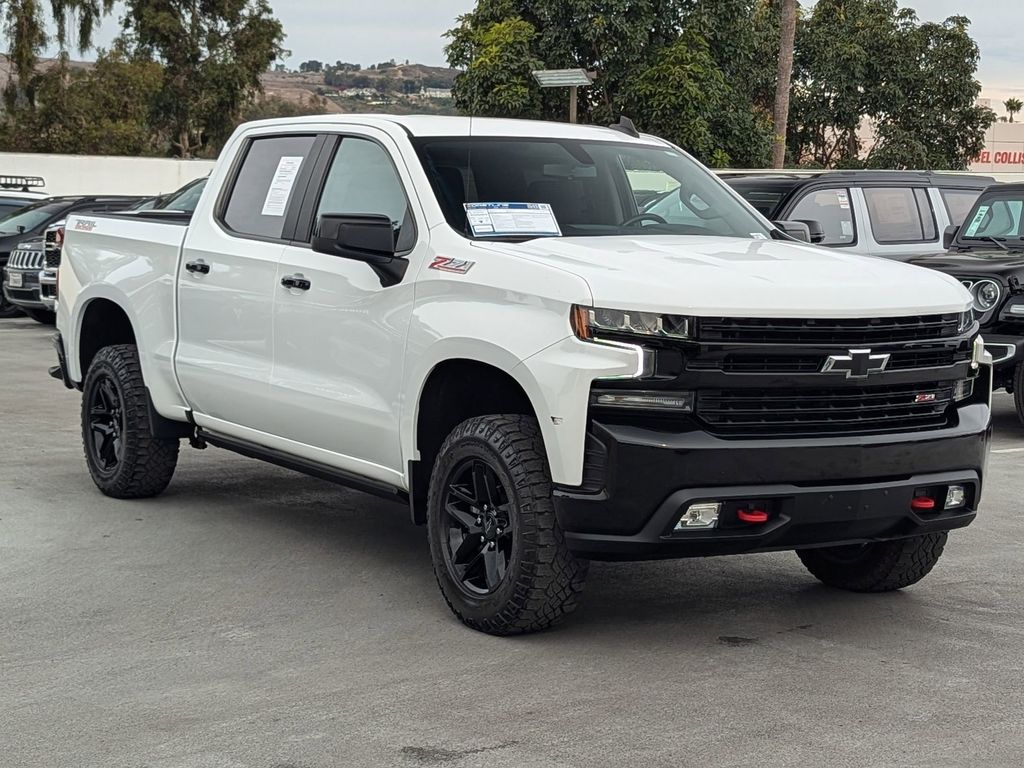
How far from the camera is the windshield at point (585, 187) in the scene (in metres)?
6.43

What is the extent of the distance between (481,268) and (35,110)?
196ft

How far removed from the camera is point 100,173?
3984 cm

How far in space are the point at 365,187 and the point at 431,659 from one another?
2.20 m

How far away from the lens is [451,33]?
4225cm

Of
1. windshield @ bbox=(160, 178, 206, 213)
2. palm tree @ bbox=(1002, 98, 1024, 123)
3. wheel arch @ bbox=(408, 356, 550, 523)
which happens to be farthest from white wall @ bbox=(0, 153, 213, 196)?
palm tree @ bbox=(1002, 98, 1024, 123)

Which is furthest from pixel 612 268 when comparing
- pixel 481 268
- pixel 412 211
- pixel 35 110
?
pixel 35 110

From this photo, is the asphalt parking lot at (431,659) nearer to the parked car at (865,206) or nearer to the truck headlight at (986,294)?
the truck headlight at (986,294)

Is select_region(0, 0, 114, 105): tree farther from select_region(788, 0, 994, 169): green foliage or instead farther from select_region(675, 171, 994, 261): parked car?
select_region(675, 171, 994, 261): parked car

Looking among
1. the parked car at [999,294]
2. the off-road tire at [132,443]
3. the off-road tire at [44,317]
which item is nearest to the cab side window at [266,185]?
the off-road tire at [132,443]

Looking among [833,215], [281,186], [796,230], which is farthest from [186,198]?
[796,230]

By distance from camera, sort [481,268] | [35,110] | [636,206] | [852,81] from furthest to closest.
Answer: [35,110], [852,81], [636,206], [481,268]

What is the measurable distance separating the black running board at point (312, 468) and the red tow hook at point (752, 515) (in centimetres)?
158

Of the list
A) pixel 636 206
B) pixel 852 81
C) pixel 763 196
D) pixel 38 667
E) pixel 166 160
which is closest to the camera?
pixel 38 667

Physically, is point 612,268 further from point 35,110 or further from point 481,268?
point 35,110
